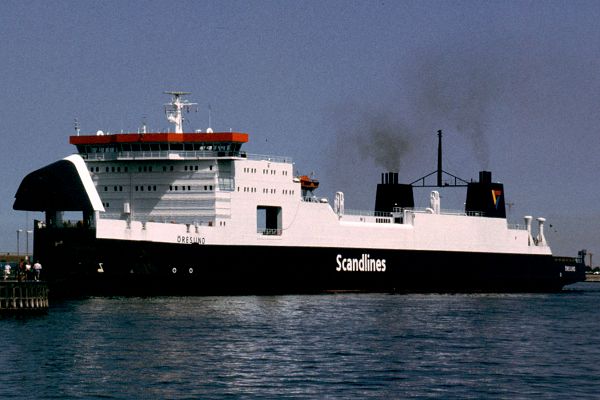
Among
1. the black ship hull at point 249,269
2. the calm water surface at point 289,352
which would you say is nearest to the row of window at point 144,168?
the black ship hull at point 249,269

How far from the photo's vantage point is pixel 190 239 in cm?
6512

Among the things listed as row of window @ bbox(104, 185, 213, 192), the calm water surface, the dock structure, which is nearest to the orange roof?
row of window @ bbox(104, 185, 213, 192)

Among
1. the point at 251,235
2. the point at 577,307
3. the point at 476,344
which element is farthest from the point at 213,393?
the point at 577,307

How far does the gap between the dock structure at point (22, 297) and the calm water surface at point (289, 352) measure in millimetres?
1266

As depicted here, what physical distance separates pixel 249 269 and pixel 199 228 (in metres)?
4.19

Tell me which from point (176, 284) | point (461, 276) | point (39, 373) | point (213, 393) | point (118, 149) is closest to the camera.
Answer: point (213, 393)

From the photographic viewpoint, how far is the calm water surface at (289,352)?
108ft

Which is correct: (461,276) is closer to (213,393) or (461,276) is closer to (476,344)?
(476,344)

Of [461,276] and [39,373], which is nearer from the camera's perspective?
[39,373]

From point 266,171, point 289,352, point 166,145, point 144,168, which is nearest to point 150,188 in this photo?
point 144,168

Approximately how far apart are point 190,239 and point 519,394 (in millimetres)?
34922

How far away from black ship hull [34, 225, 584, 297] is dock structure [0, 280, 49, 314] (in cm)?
713

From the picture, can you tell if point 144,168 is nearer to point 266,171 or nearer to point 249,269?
point 266,171

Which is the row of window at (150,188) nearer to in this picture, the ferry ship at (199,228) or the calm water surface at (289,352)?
the ferry ship at (199,228)
